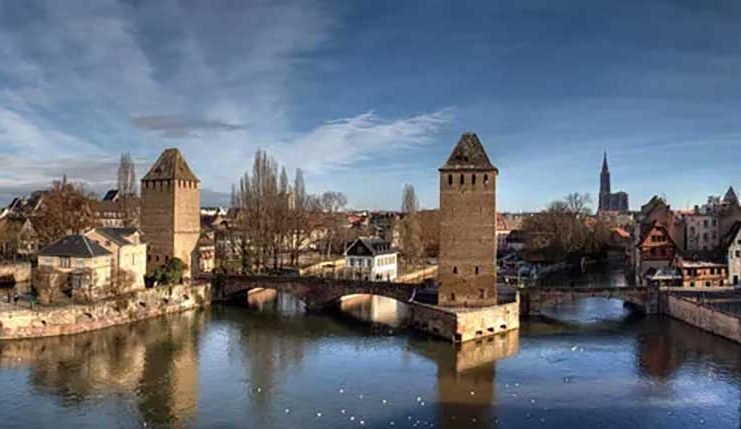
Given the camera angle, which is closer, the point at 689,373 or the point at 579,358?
the point at 689,373

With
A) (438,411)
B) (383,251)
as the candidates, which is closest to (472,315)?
(438,411)

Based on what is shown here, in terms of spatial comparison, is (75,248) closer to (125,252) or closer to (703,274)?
(125,252)

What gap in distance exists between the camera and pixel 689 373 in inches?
1078

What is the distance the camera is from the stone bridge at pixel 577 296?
40.8 meters

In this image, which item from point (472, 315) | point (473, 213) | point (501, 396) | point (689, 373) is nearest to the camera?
point (501, 396)

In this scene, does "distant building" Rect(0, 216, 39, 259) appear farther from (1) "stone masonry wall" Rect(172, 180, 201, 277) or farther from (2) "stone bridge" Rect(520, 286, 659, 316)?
(2) "stone bridge" Rect(520, 286, 659, 316)

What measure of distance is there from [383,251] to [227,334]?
24.2 metres

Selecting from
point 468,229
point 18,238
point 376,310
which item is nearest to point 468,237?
point 468,229

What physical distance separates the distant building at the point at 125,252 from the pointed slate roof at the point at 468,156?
61.8 ft

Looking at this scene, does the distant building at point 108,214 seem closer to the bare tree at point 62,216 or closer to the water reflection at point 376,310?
the bare tree at point 62,216

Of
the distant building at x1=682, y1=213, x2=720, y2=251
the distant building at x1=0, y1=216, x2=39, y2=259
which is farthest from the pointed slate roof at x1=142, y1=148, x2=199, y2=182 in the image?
the distant building at x1=682, y1=213, x2=720, y2=251

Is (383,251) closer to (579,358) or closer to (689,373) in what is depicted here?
(579,358)

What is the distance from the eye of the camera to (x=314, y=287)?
4288cm

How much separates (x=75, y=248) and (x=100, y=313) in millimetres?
3994
